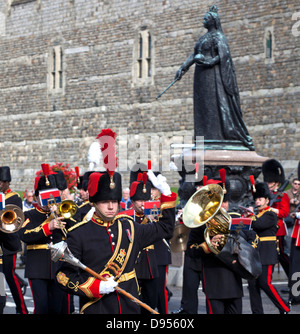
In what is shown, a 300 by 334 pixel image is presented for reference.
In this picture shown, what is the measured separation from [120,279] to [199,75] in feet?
24.9

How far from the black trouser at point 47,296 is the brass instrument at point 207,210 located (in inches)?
83.7

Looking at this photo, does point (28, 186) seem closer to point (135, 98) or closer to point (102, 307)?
point (135, 98)

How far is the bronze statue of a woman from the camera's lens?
41.0ft

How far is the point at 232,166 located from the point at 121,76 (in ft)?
56.8

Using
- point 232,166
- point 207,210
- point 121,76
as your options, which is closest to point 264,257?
point 207,210

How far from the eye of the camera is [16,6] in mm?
34375

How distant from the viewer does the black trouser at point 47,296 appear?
307 inches

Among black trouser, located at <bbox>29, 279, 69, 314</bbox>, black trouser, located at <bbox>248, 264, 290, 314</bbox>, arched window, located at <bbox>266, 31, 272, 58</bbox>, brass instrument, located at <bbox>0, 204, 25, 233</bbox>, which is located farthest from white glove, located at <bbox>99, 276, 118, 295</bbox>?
arched window, located at <bbox>266, 31, 272, 58</bbox>

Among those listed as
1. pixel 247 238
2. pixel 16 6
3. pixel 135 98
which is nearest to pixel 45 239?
pixel 247 238

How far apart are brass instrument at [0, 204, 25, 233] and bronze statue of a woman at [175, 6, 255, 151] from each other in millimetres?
6717

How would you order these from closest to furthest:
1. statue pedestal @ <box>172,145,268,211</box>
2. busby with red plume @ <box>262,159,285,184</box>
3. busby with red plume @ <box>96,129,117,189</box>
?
1. busby with red plume @ <box>96,129,117,189</box>
2. busby with red plume @ <box>262,159,285,184</box>
3. statue pedestal @ <box>172,145,268,211</box>

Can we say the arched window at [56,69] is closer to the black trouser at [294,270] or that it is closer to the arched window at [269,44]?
the arched window at [269,44]

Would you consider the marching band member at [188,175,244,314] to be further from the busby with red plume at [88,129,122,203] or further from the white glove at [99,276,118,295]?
the white glove at [99,276,118,295]

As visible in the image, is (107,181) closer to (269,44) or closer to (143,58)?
(269,44)
